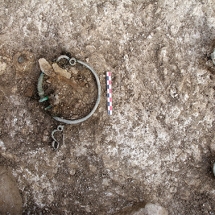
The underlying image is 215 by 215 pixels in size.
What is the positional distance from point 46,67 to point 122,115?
89cm

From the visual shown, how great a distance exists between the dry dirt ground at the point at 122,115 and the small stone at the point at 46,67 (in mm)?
77

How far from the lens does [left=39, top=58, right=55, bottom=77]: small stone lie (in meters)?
2.66

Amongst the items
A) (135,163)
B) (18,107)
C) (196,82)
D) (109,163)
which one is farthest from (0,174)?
(196,82)

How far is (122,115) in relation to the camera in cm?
276

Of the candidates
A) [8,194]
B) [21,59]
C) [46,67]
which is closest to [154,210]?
[8,194]

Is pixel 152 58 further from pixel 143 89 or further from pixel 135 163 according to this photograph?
pixel 135 163

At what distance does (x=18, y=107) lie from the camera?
8.93 feet

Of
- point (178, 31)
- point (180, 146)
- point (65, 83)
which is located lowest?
point (180, 146)

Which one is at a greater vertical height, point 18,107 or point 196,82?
point 196,82

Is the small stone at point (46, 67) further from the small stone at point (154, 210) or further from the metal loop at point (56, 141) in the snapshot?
Answer: the small stone at point (154, 210)

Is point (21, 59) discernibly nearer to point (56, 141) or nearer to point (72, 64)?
point (72, 64)

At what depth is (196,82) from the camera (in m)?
2.76

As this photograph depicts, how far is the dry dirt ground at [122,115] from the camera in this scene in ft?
8.93

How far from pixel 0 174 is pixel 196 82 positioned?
7.16ft
